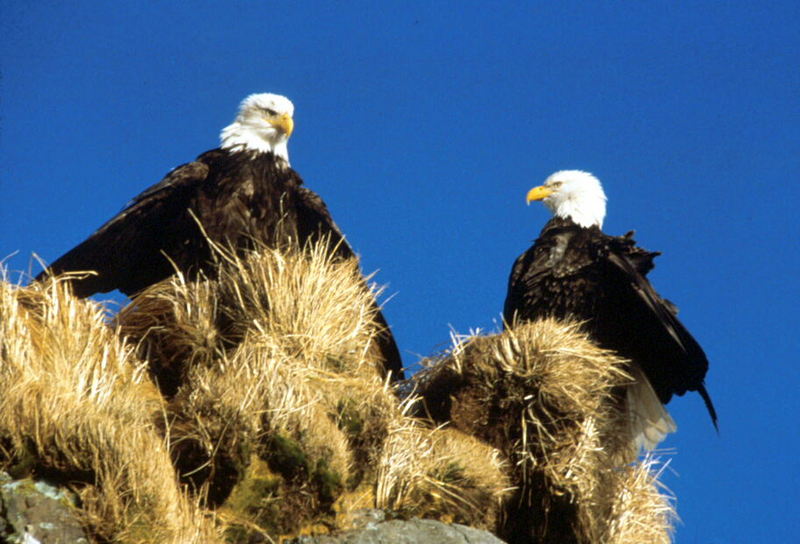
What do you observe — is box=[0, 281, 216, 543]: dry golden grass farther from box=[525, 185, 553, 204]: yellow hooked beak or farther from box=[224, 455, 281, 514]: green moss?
box=[525, 185, 553, 204]: yellow hooked beak

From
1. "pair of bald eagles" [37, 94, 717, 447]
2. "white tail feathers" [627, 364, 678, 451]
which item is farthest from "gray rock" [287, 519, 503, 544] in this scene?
"white tail feathers" [627, 364, 678, 451]

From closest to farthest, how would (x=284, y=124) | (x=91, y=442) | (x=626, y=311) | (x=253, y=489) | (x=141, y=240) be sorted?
(x=91, y=442)
(x=253, y=489)
(x=141, y=240)
(x=626, y=311)
(x=284, y=124)

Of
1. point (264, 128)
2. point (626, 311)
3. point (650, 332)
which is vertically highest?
point (264, 128)

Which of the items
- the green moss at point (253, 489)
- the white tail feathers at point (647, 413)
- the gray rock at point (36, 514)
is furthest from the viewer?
the white tail feathers at point (647, 413)

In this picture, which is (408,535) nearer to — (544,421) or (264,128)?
(544,421)

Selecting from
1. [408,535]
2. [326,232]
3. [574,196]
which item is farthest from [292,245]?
[574,196]

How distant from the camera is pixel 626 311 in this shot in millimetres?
8844

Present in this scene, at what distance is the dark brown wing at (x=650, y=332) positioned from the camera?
334 inches

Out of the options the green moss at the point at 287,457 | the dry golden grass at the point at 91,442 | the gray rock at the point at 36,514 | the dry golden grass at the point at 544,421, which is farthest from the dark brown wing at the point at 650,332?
the gray rock at the point at 36,514

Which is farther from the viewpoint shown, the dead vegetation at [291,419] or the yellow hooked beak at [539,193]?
the yellow hooked beak at [539,193]

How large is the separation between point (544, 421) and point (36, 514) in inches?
125

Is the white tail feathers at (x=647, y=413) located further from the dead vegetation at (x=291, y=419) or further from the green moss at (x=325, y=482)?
the green moss at (x=325, y=482)

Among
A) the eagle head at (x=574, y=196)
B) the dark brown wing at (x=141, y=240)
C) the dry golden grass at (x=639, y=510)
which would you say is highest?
the eagle head at (x=574, y=196)

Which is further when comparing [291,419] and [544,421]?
[544,421]
